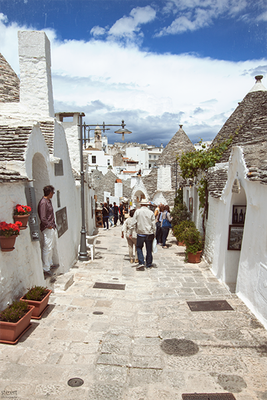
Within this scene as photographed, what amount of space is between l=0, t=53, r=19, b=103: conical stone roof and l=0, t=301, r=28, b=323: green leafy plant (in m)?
6.42

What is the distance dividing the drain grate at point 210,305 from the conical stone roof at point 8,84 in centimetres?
728

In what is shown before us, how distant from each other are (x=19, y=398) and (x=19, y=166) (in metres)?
3.19

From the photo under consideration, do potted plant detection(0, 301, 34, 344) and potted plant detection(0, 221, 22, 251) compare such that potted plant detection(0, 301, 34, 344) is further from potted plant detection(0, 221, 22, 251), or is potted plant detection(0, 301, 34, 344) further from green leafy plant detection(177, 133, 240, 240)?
green leafy plant detection(177, 133, 240, 240)

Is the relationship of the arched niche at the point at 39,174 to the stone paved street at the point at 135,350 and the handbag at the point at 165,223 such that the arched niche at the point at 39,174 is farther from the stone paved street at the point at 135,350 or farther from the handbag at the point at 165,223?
the handbag at the point at 165,223

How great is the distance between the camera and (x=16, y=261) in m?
4.12

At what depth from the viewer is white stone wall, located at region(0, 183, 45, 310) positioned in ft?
12.3

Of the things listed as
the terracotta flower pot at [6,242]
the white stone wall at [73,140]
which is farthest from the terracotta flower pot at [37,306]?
the white stone wall at [73,140]

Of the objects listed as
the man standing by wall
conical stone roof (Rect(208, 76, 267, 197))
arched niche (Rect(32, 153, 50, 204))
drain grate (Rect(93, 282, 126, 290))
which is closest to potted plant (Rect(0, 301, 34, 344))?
the man standing by wall

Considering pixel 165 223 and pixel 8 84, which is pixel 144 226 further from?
pixel 8 84

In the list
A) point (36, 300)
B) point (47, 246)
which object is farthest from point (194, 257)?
point (36, 300)

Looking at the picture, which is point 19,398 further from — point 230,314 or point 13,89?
point 13,89

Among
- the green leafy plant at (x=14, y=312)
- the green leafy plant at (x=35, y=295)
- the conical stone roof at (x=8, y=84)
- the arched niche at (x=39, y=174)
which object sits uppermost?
the conical stone roof at (x=8, y=84)

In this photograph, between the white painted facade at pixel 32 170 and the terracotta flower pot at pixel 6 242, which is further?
the white painted facade at pixel 32 170

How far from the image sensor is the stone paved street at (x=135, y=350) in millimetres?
2889
